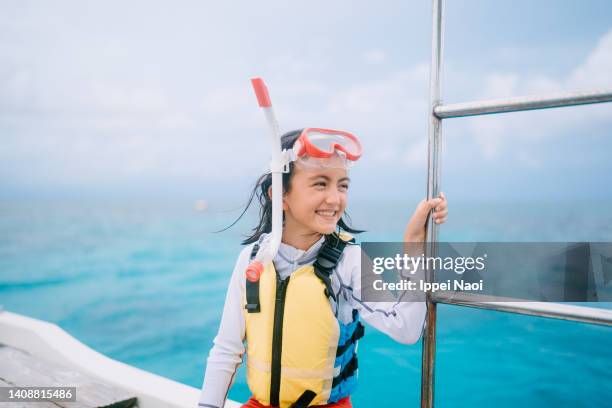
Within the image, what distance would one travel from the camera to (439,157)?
1.12 m

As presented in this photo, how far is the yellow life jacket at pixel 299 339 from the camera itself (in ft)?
4.20

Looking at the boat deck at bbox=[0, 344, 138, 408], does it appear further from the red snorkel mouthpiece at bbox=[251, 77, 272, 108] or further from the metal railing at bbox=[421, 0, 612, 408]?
the red snorkel mouthpiece at bbox=[251, 77, 272, 108]

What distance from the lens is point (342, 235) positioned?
4.72 ft

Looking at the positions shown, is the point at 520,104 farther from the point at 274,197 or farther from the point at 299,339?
the point at 299,339

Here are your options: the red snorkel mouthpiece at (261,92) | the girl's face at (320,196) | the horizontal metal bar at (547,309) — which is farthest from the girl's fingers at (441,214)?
the red snorkel mouthpiece at (261,92)

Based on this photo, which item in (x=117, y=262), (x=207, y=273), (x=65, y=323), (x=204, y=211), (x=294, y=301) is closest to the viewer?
A: (x=294, y=301)

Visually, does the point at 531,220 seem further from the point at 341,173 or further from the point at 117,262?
the point at 341,173

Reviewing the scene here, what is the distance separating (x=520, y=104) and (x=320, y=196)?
0.62 meters

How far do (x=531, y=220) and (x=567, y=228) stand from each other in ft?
24.6

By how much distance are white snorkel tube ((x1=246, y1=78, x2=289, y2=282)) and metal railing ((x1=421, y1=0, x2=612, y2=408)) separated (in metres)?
0.44

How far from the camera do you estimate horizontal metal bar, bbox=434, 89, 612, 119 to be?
0.85 metres

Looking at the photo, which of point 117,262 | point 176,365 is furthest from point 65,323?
point 117,262

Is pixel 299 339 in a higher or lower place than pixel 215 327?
higher

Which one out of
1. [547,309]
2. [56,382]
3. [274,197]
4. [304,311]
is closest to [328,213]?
[274,197]
